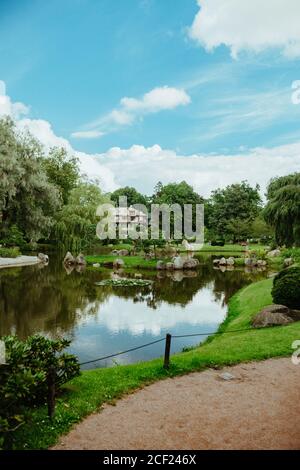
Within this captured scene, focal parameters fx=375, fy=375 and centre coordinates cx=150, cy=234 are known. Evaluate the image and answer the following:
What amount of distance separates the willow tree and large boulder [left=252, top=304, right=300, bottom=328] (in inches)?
306

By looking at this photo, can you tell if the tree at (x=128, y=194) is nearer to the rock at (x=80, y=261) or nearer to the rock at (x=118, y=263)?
the rock at (x=80, y=261)

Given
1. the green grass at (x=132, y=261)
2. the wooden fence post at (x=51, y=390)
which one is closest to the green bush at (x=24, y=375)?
the wooden fence post at (x=51, y=390)

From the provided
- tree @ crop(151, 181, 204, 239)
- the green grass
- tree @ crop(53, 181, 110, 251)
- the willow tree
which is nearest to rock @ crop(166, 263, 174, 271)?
the green grass

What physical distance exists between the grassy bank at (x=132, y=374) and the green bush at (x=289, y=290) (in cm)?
120

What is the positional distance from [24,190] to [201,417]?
100 feet

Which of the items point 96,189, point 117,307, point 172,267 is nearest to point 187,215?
point 96,189

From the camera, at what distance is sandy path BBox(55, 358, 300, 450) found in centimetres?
554

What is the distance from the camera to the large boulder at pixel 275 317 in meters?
12.5

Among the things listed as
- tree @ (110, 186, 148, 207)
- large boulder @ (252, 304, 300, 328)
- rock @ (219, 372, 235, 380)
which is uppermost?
tree @ (110, 186, 148, 207)

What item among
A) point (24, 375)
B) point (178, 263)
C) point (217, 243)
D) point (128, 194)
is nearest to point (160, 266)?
point (178, 263)

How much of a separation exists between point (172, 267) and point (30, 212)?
13849 millimetres

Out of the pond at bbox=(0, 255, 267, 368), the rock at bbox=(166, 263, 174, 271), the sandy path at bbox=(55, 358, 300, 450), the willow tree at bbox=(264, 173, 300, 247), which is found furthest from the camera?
the rock at bbox=(166, 263, 174, 271)

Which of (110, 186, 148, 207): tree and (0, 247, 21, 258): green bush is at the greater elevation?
(110, 186, 148, 207): tree

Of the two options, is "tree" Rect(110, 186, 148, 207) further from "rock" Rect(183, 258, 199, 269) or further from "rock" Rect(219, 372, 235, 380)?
"rock" Rect(219, 372, 235, 380)
